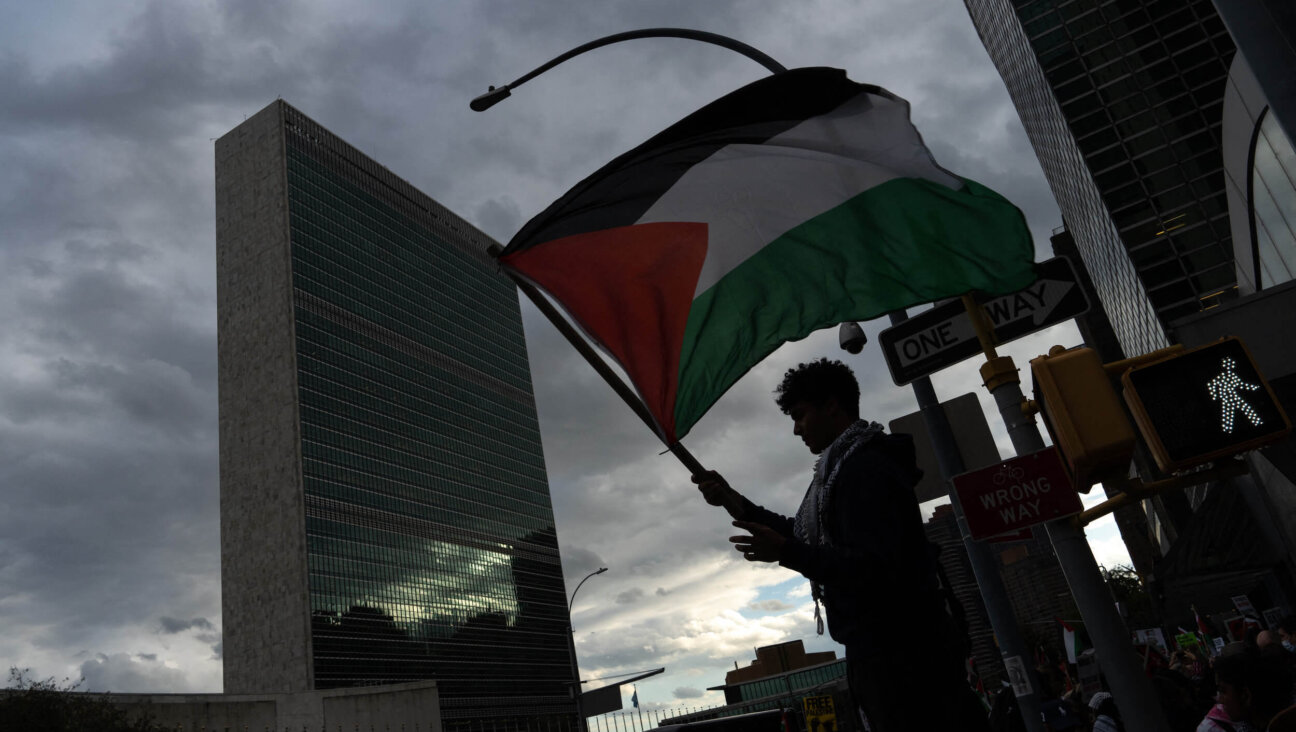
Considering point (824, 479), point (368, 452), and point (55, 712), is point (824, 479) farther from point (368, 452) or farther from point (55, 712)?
point (368, 452)

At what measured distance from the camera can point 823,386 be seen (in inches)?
150

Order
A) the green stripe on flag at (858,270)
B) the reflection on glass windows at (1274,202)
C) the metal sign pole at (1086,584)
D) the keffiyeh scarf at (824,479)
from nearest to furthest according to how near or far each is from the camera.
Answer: the keffiyeh scarf at (824,479)
the metal sign pole at (1086,584)
the green stripe on flag at (858,270)
the reflection on glass windows at (1274,202)

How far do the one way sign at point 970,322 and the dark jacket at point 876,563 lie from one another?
2.33m

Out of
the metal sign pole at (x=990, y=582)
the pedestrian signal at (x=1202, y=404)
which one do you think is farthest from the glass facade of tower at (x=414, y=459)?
the pedestrian signal at (x=1202, y=404)

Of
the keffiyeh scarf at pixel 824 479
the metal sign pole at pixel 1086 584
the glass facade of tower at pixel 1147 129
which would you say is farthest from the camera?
the glass facade of tower at pixel 1147 129

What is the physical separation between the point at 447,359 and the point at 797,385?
460 feet

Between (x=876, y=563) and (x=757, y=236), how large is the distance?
2549 mm

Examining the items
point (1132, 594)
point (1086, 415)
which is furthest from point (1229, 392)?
point (1132, 594)

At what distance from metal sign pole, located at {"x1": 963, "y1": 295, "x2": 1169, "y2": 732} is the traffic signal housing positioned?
75 centimetres

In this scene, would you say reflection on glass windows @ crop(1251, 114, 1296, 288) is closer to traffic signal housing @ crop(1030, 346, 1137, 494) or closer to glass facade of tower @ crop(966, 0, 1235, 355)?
glass facade of tower @ crop(966, 0, 1235, 355)

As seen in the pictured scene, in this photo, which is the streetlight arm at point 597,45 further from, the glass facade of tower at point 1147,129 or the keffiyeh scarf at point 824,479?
the glass facade of tower at point 1147,129

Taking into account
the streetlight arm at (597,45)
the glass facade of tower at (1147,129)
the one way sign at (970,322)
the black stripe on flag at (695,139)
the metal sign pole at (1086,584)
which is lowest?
the metal sign pole at (1086,584)

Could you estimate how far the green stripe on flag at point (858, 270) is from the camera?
189 inches

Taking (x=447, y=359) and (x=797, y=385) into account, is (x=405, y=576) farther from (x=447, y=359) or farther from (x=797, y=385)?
(x=797, y=385)
